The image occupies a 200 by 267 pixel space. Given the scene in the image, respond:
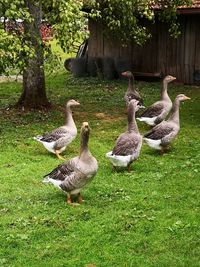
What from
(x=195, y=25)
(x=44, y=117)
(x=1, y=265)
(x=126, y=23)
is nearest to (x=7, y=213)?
(x=1, y=265)

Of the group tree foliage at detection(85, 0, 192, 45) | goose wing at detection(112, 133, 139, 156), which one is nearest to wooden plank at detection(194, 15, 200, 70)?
tree foliage at detection(85, 0, 192, 45)

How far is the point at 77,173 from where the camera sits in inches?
324

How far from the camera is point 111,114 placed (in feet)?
51.6

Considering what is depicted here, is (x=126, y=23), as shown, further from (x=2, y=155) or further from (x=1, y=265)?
(x=1, y=265)

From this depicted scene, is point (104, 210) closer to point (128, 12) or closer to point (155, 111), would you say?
point (155, 111)

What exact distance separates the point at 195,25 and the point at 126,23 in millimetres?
5266

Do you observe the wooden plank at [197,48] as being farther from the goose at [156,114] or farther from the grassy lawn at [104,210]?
the goose at [156,114]

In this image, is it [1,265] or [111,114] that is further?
[111,114]

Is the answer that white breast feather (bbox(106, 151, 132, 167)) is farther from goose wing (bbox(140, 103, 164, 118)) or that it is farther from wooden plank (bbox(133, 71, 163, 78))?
wooden plank (bbox(133, 71, 163, 78))

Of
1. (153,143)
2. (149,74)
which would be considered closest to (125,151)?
(153,143)

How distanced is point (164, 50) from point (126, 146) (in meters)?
12.8

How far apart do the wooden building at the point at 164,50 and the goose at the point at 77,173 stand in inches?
480

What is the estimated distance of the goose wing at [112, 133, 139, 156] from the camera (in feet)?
32.1

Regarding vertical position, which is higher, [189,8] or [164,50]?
[189,8]
